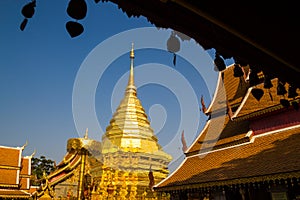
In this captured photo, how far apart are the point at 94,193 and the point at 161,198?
5222 millimetres

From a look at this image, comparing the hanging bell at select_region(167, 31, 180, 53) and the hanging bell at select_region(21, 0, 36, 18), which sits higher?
the hanging bell at select_region(167, 31, 180, 53)

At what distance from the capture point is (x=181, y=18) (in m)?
1.67

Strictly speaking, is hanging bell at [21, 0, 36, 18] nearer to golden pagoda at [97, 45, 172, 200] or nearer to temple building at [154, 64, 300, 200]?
temple building at [154, 64, 300, 200]

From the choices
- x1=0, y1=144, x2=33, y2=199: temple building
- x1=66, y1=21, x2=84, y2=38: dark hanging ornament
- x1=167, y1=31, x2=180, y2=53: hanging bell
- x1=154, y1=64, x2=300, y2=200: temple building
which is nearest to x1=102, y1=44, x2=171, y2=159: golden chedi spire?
x1=0, y1=144, x2=33, y2=199: temple building

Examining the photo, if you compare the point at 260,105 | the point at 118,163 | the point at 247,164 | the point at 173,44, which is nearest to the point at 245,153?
the point at 247,164

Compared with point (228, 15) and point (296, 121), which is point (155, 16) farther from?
point (296, 121)

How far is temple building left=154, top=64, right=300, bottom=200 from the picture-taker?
24.7 ft

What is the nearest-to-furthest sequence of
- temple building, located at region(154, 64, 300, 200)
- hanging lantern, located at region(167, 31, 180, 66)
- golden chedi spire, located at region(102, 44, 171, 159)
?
1. hanging lantern, located at region(167, 31, 180, 66)
2. temple building, located at region(154, 64, 300, 200)
3. golden chedi spire, located at region(102, 44, 171, 159)

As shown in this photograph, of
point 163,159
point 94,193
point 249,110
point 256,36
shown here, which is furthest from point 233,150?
point 163,159

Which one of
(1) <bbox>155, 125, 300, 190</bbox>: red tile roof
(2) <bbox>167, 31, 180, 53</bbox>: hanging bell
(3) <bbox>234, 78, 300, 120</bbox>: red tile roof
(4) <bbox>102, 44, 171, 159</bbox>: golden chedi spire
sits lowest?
(1) <bbox>155, 125, 300, 190</bbox>: red tile roof

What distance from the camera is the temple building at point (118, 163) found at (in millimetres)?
13219

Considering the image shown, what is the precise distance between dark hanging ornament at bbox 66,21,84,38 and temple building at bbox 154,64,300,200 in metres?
4.93

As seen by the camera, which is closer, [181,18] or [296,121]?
[181,18]

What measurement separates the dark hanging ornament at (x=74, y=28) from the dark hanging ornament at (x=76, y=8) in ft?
0.15
